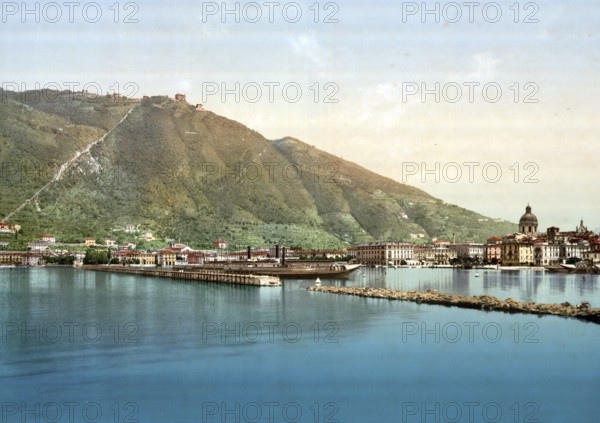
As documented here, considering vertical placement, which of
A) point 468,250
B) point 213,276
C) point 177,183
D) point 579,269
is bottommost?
point 468,250

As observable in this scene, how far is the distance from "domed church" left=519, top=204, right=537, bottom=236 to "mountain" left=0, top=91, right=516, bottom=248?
35039 millimetres

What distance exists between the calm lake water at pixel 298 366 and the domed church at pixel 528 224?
318 feet

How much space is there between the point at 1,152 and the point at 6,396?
116m

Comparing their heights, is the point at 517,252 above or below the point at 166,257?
above

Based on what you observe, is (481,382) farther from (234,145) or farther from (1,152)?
(234,145)

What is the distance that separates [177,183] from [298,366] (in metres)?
124

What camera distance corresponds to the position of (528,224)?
127188 millimetres

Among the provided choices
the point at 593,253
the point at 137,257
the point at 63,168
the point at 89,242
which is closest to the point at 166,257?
the point at 137,257

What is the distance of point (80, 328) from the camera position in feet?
95.8

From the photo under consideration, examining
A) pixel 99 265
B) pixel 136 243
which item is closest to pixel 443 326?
Result: pixel 99 265

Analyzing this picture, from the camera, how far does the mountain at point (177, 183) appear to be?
4990 inches

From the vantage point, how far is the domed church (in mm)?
127188

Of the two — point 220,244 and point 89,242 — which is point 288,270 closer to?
point 220,244

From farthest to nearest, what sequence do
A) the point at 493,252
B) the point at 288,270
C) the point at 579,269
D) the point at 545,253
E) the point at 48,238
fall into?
the point at 493,252 → the point at 48,238 → the point at 545,253 → the point at 579,269 → the point at 288,270
